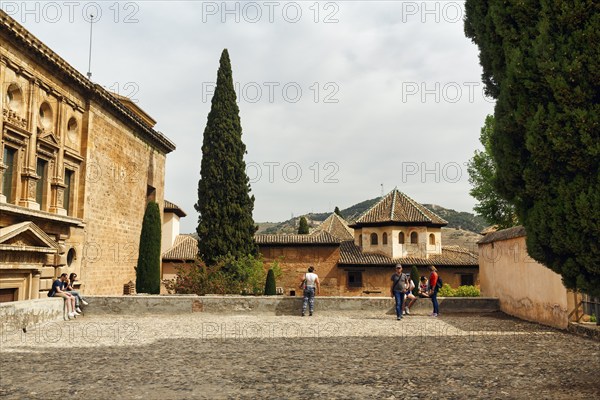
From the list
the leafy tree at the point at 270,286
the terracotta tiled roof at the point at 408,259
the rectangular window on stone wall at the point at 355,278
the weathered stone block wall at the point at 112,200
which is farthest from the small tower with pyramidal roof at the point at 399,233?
the weathered stone block wall at the point at 112,200

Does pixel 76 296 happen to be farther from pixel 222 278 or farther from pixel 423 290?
pixel 423 290

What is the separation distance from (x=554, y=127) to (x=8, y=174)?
15.6 m

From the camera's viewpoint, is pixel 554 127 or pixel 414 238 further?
pixel 414 238

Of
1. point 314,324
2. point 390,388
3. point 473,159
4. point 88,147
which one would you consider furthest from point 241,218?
point 390,388

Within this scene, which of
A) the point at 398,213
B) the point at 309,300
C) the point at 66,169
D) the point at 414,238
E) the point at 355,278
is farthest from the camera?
the point at 398,213

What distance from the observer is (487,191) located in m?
29.4

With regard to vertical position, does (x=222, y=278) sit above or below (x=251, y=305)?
above

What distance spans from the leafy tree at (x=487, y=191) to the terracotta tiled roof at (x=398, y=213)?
668 centimetres

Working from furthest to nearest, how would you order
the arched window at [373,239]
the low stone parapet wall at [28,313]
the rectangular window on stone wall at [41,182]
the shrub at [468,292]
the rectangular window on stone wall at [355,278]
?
the arched window at [373,239] → the rectangular window on stone wall at [355,278] → the shrub at [468,292] → the rectangular window on stone wall at [41,182] → the low stone parapet wall at [28,313]

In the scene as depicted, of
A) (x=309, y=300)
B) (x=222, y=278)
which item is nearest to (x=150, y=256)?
(x=222, y=278)

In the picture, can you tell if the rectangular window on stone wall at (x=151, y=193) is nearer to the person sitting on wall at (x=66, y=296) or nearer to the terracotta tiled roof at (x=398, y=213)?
the person sitting on wall at (x=66, y=296)

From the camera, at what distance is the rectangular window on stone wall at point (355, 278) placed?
34469mm

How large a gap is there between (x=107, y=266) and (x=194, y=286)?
14.2 feet

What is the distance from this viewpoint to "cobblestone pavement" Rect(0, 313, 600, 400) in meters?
5.35
